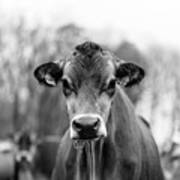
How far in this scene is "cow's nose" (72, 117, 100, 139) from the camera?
22.7 ft

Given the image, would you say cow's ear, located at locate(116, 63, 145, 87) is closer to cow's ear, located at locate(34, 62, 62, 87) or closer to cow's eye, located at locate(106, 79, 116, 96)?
cow's eye, located at locate(106, 79, 116, 96)

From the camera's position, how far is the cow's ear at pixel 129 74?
7.81 meters

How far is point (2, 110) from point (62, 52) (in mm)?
9555

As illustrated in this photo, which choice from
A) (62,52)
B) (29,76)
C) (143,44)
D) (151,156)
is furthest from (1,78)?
(151,156)

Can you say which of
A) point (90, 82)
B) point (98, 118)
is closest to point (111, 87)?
point (90, 82)

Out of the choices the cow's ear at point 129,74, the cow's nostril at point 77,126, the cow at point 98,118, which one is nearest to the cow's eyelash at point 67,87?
the cow at point 98,118

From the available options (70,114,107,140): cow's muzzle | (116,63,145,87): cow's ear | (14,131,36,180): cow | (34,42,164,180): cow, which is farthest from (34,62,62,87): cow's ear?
(14,131,36,180): cow

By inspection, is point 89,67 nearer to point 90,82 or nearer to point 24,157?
point 90,82

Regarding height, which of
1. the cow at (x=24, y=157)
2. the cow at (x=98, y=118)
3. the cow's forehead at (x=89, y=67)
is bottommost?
the cow at (x=24, y=157)

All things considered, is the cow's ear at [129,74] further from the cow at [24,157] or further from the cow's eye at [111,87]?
the cow at [24,157]

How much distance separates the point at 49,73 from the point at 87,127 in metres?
1.39

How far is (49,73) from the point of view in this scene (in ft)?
26.6

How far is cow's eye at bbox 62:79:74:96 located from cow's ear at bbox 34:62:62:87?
41 cm

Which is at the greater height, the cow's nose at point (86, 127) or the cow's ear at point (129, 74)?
the cow's ear at point (129, 74)
